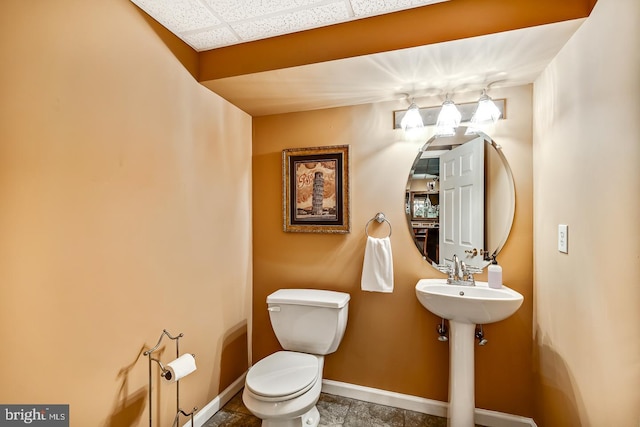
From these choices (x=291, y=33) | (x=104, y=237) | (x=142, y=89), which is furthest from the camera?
(x=291, y=33)

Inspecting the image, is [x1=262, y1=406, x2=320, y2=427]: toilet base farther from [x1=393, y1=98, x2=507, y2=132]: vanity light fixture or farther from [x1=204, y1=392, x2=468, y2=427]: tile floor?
[x1=393, y1=98, x2=507, y2=132]: vanity light fixture

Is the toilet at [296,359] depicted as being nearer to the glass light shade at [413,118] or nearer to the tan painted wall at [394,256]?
the tan painted wall at [394,256]

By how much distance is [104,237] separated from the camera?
47.9 inches

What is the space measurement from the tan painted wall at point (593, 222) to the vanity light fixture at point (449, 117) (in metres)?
0.44

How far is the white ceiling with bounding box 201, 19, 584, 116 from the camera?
1.36 meters

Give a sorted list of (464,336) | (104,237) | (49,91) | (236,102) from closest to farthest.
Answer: (49,91) → (104,237) → (464,336) → (236,102)

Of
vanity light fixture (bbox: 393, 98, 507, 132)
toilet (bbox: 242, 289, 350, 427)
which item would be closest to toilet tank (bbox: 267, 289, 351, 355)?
toilet (bbox: 242, 289, 350, 427)

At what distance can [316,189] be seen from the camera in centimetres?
217

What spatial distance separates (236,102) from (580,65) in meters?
1.89

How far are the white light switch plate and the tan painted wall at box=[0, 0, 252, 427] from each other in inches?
75.4

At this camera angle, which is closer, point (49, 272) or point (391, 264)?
point (49, 272)

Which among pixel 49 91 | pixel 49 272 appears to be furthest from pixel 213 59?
pixel 49 272

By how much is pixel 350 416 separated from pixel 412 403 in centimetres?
43

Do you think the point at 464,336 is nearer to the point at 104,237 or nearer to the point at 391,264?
the point at 391,264
